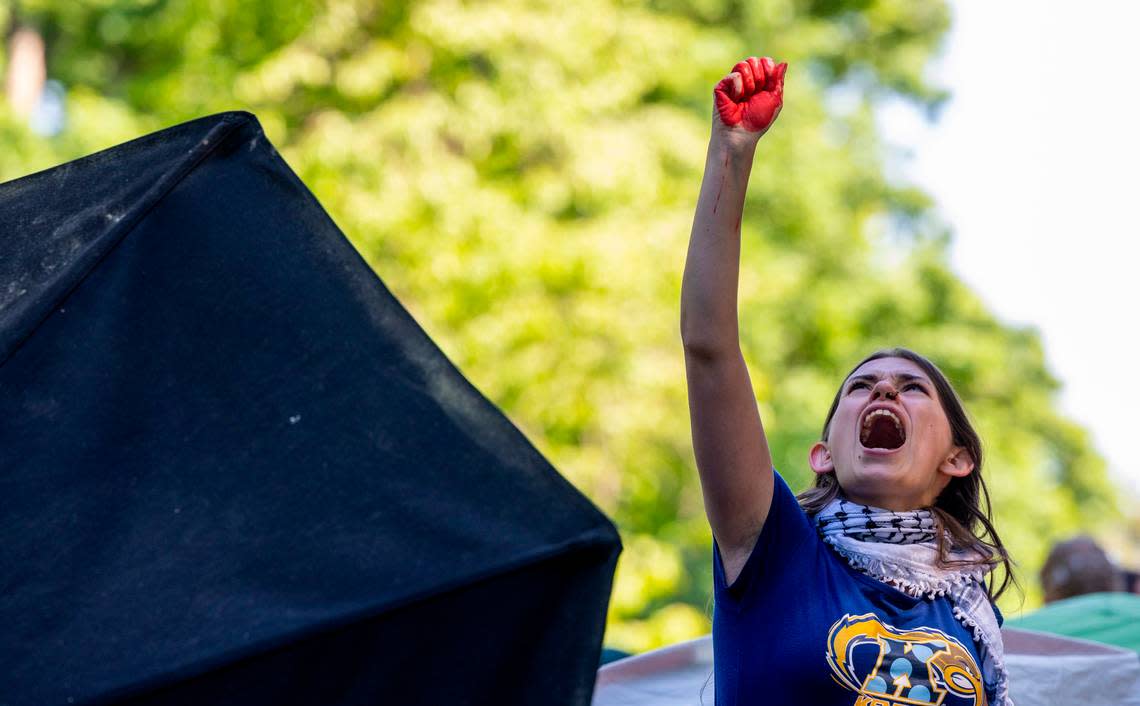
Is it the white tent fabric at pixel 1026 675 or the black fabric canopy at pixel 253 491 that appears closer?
the black fabric canopy at pixel 253 491

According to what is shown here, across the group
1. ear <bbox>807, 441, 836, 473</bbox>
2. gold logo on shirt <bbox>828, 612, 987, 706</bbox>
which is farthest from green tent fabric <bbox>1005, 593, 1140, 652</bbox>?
gold logo on shirt <bbox>828, 612, 987, 706</bbox>

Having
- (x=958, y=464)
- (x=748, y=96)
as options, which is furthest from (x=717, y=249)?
(x=958, y=464)

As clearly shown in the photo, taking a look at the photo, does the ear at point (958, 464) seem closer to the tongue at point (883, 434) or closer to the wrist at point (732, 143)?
the tongue at point (883, 434)

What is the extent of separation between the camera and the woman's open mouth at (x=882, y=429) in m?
2.67

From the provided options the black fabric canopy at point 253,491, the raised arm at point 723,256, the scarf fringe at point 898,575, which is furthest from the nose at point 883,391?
the black fabric canopy at point 253,491

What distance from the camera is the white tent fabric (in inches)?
127

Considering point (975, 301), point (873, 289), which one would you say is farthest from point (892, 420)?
point (975, 301)

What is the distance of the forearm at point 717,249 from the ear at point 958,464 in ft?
2.99

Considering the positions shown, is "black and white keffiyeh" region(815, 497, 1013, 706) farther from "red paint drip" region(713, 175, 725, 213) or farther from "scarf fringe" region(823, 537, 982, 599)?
"red paint drip" region(713, 175, 725, 213)

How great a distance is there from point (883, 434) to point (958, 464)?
0.77ft

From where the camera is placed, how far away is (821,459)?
282 cm

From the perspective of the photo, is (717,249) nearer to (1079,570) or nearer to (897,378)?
(897,378)

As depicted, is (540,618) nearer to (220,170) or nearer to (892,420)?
(220,170)

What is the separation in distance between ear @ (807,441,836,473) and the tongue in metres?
0.14
